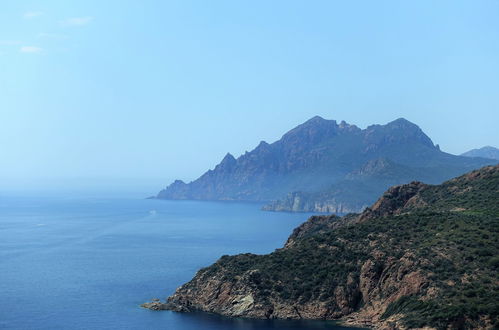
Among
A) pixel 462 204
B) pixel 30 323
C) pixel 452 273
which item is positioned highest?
pixel 462 204

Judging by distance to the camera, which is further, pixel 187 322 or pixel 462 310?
pixel 187 322

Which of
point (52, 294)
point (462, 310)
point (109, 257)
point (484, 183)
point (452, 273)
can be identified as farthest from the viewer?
point (109, 257)

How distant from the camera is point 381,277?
369ft

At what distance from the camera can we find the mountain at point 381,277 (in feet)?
327

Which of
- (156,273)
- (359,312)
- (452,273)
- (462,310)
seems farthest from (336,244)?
(156,273)

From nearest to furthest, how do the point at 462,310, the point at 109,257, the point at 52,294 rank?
the point at 462,310 → the point at 52,294 → the point at 109,257

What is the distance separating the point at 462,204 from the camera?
13712 centimetres

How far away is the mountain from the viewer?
99.8 meters

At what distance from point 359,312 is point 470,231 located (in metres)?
21.7

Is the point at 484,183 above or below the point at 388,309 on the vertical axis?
above

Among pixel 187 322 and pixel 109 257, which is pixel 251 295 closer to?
pixel 187 322

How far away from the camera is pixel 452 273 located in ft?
343

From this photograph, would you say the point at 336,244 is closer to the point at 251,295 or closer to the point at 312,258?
the point at 312,258

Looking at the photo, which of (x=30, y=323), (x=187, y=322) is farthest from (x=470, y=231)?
(x=30, y=323)
